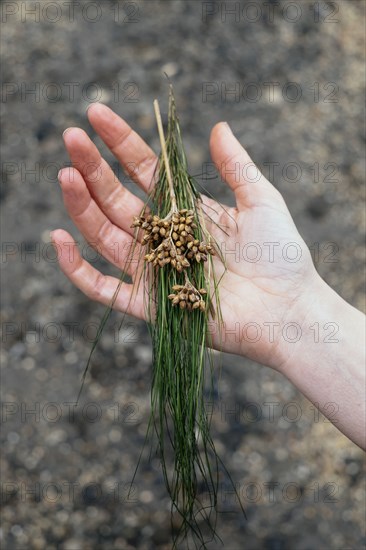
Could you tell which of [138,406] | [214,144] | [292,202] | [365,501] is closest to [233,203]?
[292,202]

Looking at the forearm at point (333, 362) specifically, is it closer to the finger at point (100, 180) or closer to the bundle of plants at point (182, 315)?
the bundle of plants at point (182, 315)

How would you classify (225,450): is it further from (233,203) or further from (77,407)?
(233,203)

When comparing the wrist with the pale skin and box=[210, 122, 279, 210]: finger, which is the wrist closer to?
the pale skin

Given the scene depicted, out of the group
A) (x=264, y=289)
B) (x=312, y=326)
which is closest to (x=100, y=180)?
(x=264, y=289)

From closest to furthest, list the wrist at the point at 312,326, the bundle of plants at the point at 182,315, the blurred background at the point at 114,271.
Result: the bundle of plants at the point at 182,315 < the wrist at the point at 312,326 < the blurred background at the point at 114,271

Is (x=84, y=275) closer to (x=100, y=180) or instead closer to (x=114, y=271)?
(x=100, y=180)

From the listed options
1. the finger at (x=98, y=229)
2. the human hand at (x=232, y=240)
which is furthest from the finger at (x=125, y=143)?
the finger at (x=98, y=229)

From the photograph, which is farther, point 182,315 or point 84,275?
point 84,275
